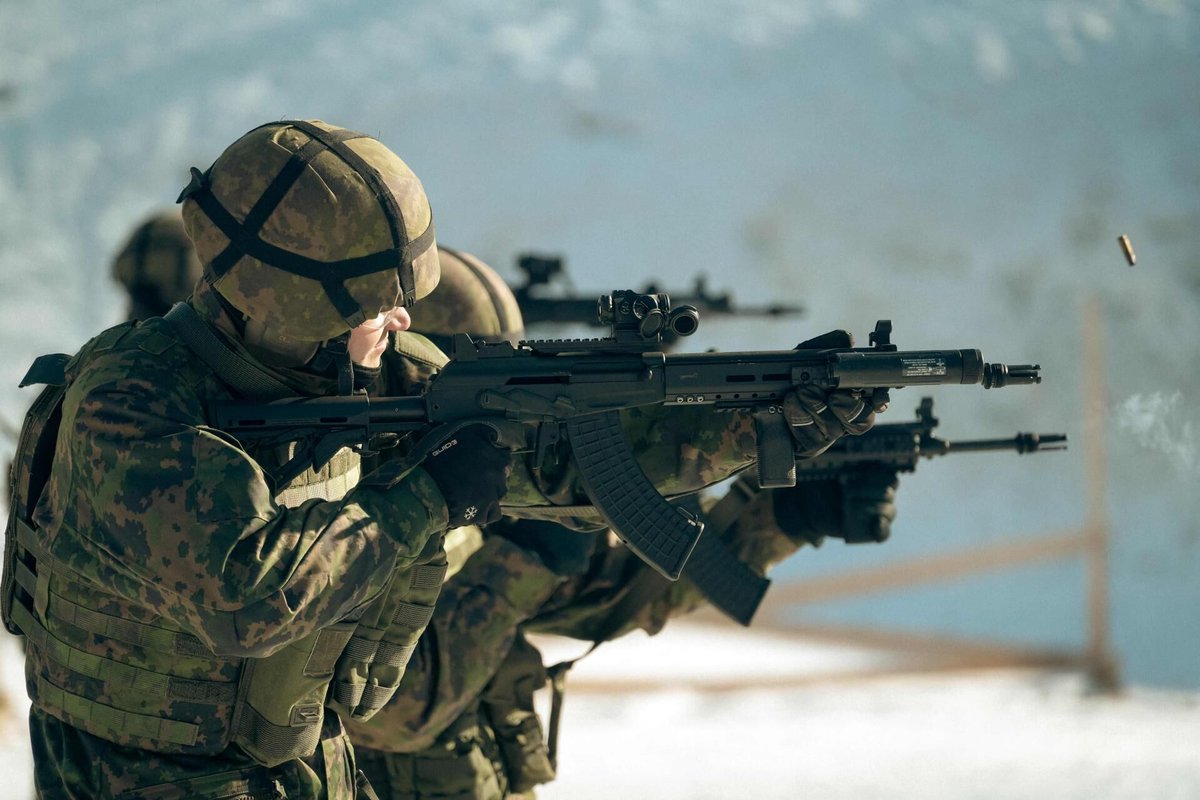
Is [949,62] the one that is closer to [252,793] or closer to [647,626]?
[647,626]

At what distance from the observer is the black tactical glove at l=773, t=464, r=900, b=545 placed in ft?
17.1

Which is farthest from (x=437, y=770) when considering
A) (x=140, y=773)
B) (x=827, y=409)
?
(x=827, y=409)

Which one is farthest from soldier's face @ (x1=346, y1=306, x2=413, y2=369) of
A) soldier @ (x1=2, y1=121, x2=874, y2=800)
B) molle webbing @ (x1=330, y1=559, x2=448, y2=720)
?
molle webbing @ (x1=330, y1=559, x2=448, y2=720)

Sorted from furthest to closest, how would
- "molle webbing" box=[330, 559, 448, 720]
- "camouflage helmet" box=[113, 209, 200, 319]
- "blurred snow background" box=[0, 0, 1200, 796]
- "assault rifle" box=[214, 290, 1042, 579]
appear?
"blurred snow background" box=[0, 0, 1200, 796]
"camouflage helmet" box=[113, 209, 200, 319]
"molle webbing" box=[330, 559, 448, 720]
"assault rifle" box=[214, 290, 1042, 579]

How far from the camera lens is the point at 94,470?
3.07 m

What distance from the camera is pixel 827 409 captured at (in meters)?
3.74

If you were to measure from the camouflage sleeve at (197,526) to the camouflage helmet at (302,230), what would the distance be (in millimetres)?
283

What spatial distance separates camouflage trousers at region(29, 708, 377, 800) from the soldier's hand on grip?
7.55 feet

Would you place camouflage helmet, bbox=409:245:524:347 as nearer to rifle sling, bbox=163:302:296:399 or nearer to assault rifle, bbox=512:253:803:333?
rifle sling, bbox=163:302:296:399

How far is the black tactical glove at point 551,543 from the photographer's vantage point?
510 cm

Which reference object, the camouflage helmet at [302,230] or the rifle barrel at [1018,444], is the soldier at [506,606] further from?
the camouflage helmet at [302,230]

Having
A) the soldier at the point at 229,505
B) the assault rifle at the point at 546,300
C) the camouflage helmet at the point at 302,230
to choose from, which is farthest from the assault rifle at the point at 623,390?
the assault rifle at the point at 546,300

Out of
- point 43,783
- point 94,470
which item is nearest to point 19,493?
point 94,470

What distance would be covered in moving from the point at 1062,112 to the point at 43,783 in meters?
12.6
